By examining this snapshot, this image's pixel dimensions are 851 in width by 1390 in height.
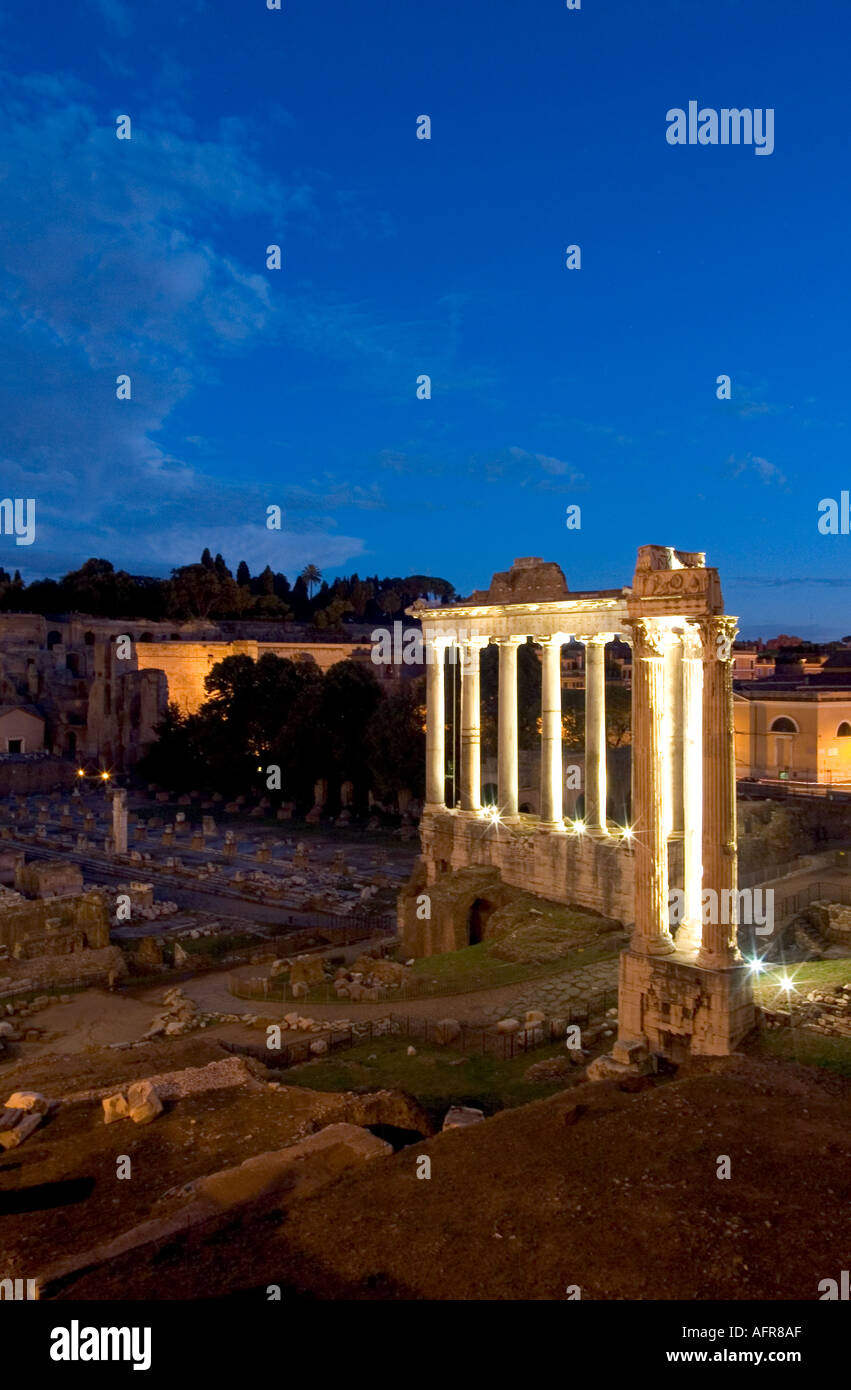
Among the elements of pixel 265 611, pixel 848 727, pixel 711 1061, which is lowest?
pixel 711 1061

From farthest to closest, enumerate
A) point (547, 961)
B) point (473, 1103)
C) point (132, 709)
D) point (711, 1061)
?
1. point (132, 709)
2. point (547, 961)
3. point (473, 1103)
4. point (711, 1061)

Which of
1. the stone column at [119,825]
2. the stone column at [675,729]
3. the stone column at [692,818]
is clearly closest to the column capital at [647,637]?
the stone column at [692,818]

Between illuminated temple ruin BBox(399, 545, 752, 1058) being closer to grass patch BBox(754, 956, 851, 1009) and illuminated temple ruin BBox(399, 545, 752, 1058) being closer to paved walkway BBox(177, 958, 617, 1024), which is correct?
grass patch BBox(754, 956, 851, 1009)

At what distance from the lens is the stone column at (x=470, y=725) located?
24.2 m

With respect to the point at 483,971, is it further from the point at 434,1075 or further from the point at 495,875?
the point at 434,1075

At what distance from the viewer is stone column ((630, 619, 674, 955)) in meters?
13.1

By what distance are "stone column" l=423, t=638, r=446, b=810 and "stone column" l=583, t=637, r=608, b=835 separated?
13.4 ft

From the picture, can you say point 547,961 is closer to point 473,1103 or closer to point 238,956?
point 473,1103

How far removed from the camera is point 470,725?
972 inches

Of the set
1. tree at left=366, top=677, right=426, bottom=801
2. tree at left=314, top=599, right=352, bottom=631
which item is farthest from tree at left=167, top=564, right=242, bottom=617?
tree at left=366, top=677, right=426, bottom=801
